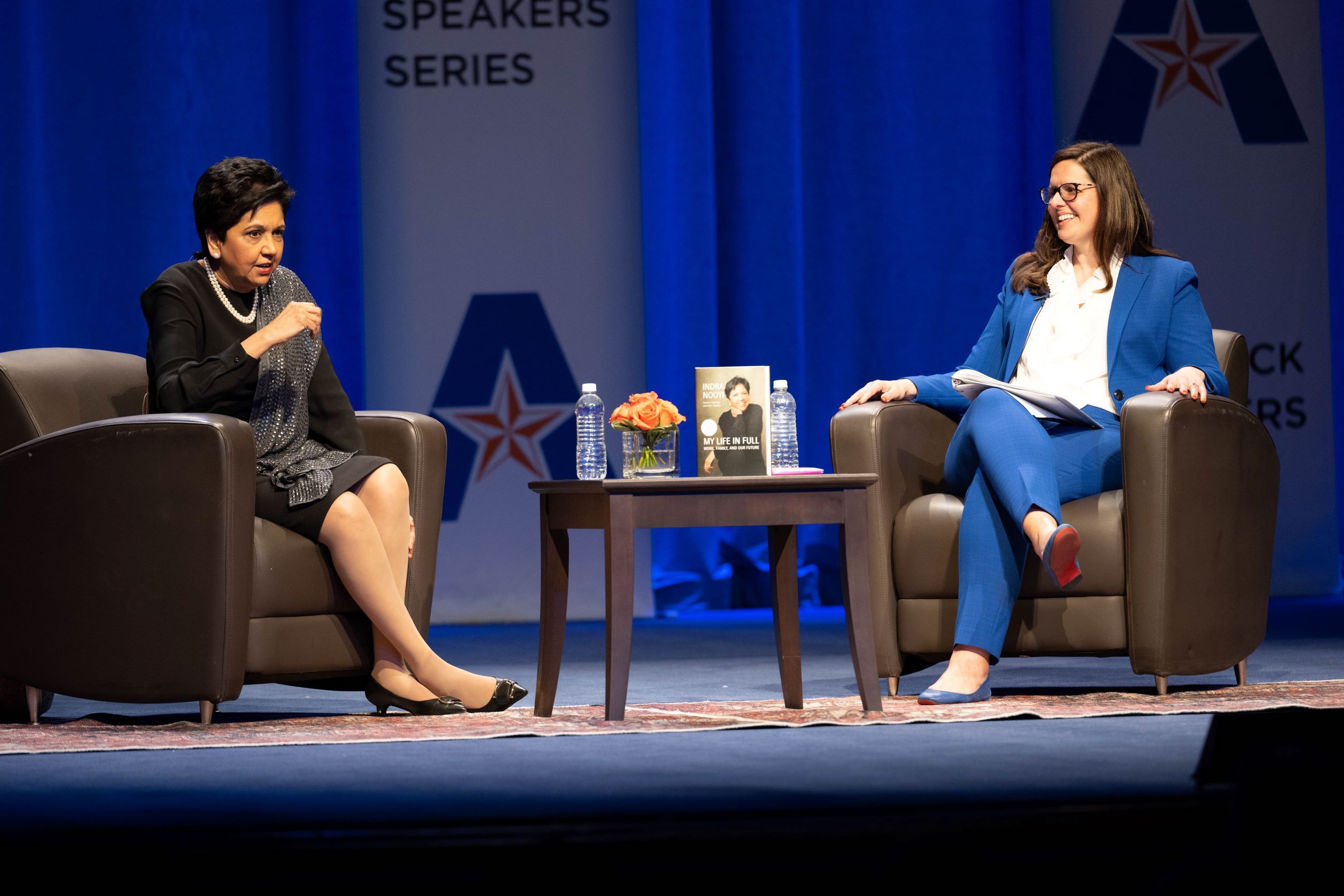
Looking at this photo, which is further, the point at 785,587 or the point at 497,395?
the point at 497,395

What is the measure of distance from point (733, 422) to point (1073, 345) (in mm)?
861

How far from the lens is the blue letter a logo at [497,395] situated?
552 cm

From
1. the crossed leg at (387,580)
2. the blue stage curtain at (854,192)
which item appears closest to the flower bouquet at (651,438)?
the crossed leg at (387,580)

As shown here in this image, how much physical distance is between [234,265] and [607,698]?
3.76ft

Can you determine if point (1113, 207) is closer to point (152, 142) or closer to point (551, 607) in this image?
point (551, 607)

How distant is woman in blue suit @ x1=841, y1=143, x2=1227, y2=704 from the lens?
2953 mm

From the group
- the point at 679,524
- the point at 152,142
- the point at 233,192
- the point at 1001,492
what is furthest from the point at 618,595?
the point at 152,142

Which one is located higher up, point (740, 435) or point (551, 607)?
point (740, 435)

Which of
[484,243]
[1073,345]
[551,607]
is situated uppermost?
[484,243]

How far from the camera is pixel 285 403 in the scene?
10.2 ft

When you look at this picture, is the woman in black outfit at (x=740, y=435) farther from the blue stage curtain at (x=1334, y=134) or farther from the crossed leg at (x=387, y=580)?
the blue stage curtain at (x=1334, y=134)

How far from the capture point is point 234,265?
122 inches

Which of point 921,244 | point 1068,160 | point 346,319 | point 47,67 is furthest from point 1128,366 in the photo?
point 47,67

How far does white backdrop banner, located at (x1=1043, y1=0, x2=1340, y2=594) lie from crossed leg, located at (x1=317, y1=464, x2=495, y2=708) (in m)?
3.55
